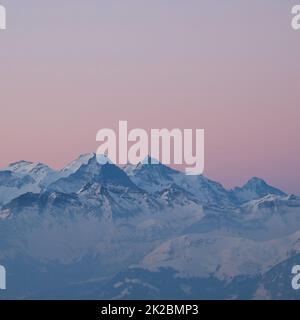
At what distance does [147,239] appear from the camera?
5475cm

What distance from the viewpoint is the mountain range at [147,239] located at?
5084cm

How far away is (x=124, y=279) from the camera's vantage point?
51.6 metres

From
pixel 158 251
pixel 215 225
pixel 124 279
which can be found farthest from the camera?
pixel 158 251

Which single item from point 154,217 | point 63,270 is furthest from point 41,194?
point 63,270

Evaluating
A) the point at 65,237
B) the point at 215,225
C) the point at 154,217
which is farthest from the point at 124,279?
the point at 65,237

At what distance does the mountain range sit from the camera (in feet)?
167

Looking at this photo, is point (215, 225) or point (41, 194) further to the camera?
point (41, 194)

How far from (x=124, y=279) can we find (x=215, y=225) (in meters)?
12.3

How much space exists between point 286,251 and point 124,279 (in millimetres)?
11241

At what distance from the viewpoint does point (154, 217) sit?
6794 cm
